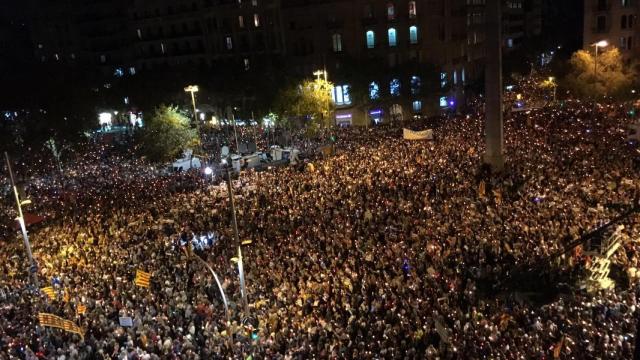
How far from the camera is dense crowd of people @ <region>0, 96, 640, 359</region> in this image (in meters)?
13.3

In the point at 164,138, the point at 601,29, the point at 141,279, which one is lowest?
the point at 141,279

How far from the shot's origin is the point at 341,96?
59.3m

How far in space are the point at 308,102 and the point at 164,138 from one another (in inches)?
492

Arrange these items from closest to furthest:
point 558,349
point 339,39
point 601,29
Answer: point 558,349, point 601,29, point 339,39

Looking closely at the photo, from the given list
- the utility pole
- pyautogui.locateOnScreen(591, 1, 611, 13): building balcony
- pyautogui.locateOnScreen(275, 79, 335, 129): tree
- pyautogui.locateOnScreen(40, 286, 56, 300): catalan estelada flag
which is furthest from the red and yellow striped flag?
pyautogui.locateOnScreen(591, 1, 611, 13): building balcony

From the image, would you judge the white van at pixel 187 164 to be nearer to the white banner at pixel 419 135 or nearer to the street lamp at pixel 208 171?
the street lamp at pixel 208 171

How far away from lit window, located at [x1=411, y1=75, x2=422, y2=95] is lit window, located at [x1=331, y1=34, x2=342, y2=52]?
337 inches

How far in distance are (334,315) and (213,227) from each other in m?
9.69

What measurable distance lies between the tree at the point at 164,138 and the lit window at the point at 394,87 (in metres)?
24.0

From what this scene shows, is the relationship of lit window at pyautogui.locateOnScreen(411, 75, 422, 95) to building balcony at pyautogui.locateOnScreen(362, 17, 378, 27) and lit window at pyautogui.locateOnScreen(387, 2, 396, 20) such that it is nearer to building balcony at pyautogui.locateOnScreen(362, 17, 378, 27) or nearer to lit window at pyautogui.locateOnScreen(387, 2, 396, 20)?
lit window at pyautogui.locateOnScreen(387, 2, 396, 20)

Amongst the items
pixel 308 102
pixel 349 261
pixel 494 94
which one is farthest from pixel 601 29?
pixel 349 261

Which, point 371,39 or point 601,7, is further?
point 371,39

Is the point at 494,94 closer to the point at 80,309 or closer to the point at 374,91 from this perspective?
the point at 80,309

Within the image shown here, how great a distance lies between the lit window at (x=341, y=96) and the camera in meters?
58.7
